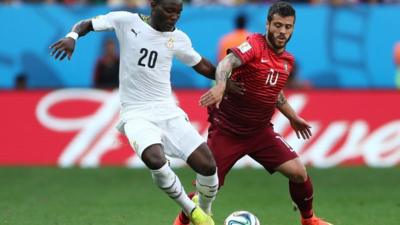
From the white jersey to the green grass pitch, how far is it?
5.03 ft

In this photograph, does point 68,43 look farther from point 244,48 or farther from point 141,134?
point 244,48

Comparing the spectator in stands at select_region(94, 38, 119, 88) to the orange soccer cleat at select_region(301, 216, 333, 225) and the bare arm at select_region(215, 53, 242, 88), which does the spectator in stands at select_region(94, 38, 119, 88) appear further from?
the bare arm at select_region(215, 53, 242, 88)

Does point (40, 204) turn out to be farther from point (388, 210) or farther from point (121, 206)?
point (388, 210)

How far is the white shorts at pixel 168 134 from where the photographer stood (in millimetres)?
10000

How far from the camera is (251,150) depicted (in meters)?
10.7

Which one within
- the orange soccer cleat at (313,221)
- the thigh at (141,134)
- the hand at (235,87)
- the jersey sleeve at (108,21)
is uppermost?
the jersey sleeve at (108,21)

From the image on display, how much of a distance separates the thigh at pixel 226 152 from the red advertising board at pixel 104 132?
693 centimetres

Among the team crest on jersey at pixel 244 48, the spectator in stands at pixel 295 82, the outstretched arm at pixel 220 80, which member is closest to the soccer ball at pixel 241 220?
the outstretched arm at pixel 220 80

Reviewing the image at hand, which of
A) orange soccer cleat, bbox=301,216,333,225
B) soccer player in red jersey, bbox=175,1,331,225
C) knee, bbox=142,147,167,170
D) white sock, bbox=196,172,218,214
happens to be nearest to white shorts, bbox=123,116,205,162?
knee, bbox=142,147,167,170

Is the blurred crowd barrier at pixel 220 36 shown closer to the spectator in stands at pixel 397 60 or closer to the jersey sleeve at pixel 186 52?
the spectator in stands at pixel 397 60

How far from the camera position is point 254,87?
10445 mm

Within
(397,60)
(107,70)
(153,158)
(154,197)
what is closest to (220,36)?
(107,70)

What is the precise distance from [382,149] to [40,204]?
696 centimetres

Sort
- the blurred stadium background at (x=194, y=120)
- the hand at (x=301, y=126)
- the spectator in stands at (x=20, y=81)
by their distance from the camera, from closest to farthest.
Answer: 1. the hand at (x=301, y=126)
2. the blurred stadium background at (x=194, y=120)
3. the spectator in stands at (x=20, y=81)
